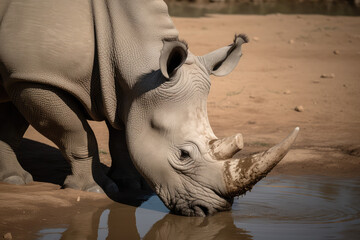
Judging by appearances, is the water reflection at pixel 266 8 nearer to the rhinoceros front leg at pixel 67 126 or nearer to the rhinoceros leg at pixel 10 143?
the rhinoceros leg at pixel 10 143

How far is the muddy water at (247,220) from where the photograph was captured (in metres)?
4.73

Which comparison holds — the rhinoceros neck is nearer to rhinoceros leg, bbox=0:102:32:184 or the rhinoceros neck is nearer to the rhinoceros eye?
the rhinoceros eye

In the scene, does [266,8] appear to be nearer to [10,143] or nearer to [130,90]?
[10,143]

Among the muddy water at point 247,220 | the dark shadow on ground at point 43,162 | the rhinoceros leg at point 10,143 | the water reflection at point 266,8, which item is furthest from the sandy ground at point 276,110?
the water reflection at point 266,8

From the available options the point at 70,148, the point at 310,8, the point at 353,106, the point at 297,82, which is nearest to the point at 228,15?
the point at 310,8

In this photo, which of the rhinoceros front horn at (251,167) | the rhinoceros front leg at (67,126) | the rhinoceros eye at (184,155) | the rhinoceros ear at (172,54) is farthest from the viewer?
the rhinoceros front leg at (67,126)

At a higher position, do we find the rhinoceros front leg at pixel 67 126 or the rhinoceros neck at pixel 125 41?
the rhinoceros neck at pixel 125 41

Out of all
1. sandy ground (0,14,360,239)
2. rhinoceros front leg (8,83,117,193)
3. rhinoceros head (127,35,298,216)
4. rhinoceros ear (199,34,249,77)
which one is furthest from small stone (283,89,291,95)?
rhinoceros head (127,35,298,216)

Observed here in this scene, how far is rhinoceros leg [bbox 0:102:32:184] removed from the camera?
609 centimetres

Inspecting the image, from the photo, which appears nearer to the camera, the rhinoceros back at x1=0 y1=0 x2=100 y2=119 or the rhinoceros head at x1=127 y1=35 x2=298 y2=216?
the rhinoceros head at x1=127 y1=35 x2=298 y2=216

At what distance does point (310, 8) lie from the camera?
26219mm

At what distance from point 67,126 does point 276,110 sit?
4.70 metres

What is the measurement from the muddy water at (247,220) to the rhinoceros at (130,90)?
0.65 ft

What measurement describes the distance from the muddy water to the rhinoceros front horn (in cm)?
33
